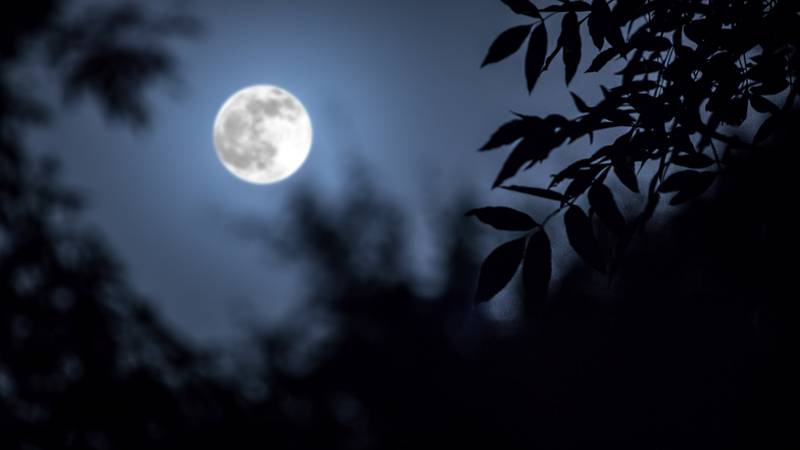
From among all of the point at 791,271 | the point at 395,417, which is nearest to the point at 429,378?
the point at 395,417

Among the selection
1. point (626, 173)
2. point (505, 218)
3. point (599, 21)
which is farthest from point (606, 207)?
point (599, 21)

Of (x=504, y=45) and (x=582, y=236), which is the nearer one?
(x=582, y=236)

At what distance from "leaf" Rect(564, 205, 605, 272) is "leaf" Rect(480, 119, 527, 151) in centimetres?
24

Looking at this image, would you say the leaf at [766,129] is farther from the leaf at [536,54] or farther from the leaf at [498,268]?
the leaf at [498,268]

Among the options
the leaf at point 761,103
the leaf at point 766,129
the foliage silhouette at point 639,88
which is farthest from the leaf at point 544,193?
the leaf at point 761,103

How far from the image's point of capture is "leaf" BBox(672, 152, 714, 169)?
168 centimetres

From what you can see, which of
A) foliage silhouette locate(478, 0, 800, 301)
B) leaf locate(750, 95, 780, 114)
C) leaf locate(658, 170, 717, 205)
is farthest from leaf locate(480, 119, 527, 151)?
leaf locate(750, 95, 780, 114)

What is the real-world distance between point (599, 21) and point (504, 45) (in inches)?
9.5

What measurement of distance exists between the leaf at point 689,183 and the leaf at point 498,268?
0.63 m

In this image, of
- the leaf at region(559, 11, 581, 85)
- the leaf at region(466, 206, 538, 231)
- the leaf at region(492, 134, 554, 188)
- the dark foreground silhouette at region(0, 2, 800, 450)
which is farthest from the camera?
the dark foreground silhouette at region(0, 2, 800, 450)

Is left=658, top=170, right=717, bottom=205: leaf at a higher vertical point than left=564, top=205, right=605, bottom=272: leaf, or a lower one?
higher

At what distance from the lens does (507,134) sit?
1.40 meters

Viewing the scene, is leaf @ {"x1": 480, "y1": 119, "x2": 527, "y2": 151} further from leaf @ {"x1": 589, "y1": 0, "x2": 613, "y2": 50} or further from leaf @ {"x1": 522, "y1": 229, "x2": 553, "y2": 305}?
leaf @ {"x1": 589, "y1": 0, "x2": 613, "y2": 50}

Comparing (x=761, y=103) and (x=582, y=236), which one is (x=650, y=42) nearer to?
(x=761, y=103)
